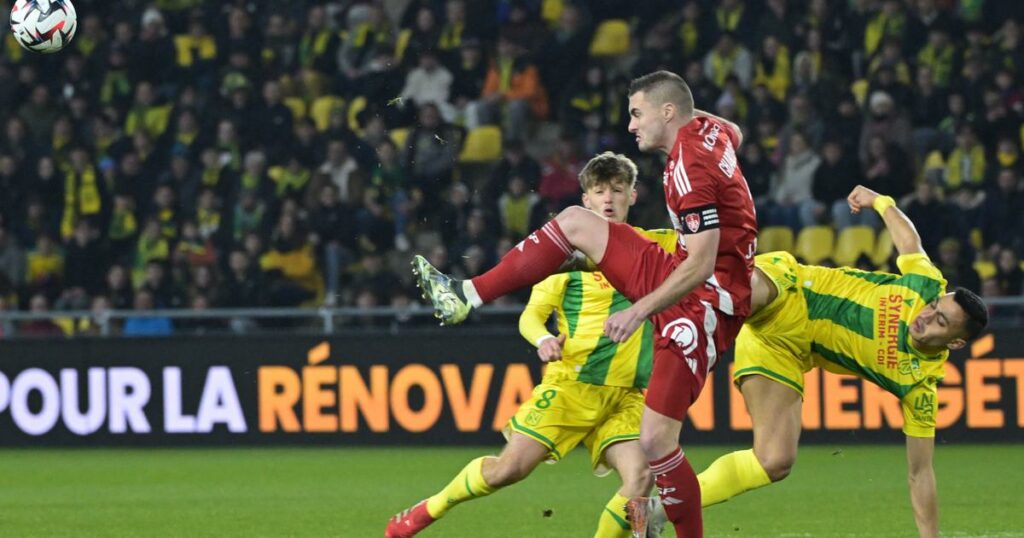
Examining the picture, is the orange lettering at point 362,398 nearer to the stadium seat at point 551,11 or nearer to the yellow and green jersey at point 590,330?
the stadium seat at point 551,11

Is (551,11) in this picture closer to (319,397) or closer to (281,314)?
(281,314)

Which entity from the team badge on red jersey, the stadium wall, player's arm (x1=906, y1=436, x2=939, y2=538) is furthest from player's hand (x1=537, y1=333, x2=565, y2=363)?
the stadium wall

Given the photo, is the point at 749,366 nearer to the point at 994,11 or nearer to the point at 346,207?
the point at 346,207

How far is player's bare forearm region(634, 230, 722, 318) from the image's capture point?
6277 millimetres

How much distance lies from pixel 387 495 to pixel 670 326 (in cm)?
457

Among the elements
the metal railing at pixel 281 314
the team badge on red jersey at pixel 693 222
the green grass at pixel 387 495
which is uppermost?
the team badge on red jersey at pixel 693 222

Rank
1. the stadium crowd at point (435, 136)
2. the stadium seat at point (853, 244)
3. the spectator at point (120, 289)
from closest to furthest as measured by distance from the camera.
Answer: the stadium seat at point (853, 244), the stadium crowd at point (435, 136), the spectator at point (120, 289)

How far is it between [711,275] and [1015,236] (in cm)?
880

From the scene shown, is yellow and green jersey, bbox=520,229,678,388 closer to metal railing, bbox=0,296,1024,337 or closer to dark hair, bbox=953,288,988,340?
dark hair, bbox=953,288,988,340

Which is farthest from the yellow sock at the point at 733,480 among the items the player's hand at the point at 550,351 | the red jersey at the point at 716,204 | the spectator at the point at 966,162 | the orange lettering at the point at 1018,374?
the spectator at the point at 966,162

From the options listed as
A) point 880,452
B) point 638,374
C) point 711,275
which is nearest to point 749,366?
point 638,374

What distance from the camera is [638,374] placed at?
759cm

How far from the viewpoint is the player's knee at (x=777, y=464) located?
7320 mm

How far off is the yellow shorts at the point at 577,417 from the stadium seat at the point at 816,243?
7.29 m
